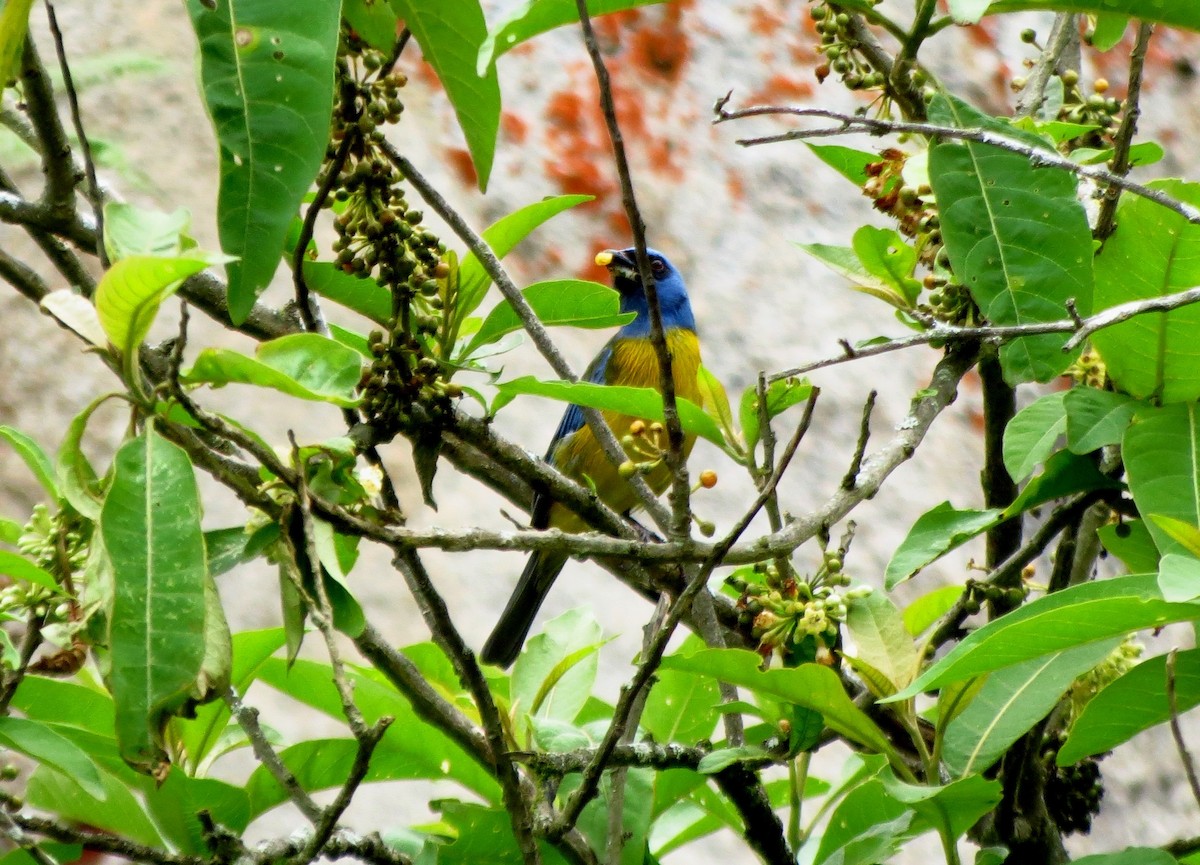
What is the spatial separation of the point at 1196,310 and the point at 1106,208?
22cm

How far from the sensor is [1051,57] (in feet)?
8.46

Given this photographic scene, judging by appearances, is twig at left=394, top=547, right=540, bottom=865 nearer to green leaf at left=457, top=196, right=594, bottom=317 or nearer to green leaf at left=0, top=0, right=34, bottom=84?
green leaf at left=457, top=196, right=594, bottom=317

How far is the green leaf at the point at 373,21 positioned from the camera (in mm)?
1635

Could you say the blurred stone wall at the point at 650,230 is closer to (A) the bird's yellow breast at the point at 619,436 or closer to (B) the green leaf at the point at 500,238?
(A) the bird's yellow breast at the point at 619,436

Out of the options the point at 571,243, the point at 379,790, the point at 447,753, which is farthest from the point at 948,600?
the point at 571,243

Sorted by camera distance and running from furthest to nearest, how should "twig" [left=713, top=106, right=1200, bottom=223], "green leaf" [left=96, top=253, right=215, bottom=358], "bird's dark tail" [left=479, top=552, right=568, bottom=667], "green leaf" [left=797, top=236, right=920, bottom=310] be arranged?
"bird's dark tail" [left=479, top=552, right=568, bottom=667]
"green leaf" [left=797, top=236, right=920, bottom=310]
"twig" [left=713, top=106, right=1200, bottom=223]
"green leaf" [left=96, top=253, right=215, bottom=358]

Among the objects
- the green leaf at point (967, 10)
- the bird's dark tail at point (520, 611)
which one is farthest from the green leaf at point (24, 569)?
the bird's dark tail at point (520, 611)

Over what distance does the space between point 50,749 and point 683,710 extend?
3.40 ft

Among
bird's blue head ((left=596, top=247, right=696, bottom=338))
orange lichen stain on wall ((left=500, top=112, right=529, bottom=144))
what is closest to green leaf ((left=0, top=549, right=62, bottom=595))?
bird's blue head ((left=596, top=247, right=696, bottom=338))

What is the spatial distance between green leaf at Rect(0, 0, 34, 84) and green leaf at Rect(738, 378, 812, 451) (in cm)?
125

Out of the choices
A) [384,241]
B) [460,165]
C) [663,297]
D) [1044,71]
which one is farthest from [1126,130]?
[460,165]

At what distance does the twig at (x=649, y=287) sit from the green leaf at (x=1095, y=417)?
0.62 meters

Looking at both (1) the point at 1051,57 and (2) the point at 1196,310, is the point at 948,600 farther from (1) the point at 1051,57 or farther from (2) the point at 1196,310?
(1) the point at 1051,57

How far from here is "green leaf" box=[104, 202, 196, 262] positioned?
4.54 feet
